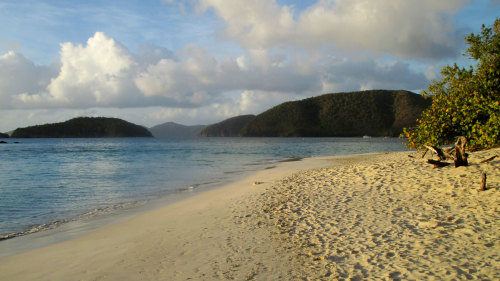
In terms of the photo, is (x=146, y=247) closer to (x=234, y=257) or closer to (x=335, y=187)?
(x=234, y=257)

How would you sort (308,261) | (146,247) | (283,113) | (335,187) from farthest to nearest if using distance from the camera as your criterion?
(283,113)
(335,187)
(146,247)
(308,261)

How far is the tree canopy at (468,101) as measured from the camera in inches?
475

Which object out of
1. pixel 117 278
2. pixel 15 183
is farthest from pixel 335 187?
pixel 15 183

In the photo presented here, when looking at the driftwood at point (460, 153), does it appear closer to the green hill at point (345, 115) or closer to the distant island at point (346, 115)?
the green hill at point (345, 115)

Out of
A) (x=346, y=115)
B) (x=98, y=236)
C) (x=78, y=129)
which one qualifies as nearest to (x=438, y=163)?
(x=98, y=236)

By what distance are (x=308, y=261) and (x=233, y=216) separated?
345cm

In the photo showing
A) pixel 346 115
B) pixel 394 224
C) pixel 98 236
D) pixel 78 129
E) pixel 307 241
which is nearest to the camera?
pixel 307 241

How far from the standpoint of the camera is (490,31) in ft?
44.5

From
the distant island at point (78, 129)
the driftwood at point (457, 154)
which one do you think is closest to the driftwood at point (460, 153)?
the driftwood at point (457, 154)

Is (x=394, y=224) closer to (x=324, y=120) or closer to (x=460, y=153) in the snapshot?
(x=460, y=153)

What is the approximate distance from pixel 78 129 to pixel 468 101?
596 ft

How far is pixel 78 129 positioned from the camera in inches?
6471

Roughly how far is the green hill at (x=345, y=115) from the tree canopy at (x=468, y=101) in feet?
356

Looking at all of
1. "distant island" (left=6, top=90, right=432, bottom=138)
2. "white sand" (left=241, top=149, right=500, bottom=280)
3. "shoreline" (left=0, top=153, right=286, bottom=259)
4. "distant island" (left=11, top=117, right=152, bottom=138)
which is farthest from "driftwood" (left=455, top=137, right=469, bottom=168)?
"distant island" (left=11, top=117, right=152, bottom=138)
